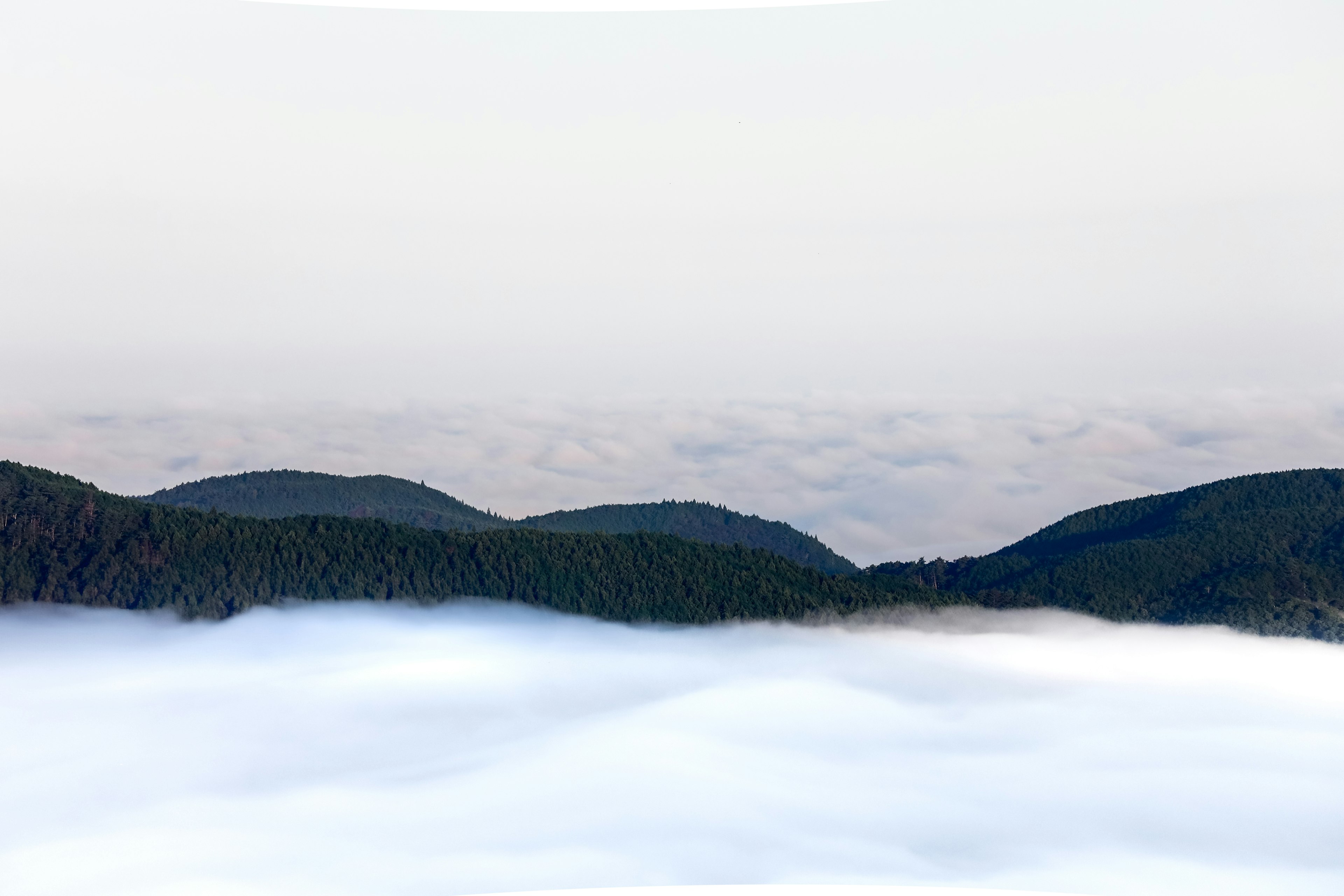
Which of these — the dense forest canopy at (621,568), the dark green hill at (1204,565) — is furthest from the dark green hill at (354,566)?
the dark green hill at (1204,565)

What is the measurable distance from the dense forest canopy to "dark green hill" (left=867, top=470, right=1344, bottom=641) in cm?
23

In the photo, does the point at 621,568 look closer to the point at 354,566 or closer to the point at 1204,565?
the point at 354,566

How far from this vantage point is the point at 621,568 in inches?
5162

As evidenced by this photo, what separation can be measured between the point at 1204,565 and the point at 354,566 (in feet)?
292

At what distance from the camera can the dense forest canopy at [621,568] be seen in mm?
118438

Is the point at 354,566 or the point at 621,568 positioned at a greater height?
the point at 621,568

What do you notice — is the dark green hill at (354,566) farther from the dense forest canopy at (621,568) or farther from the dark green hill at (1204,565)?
the dark green hill at (1204,565)

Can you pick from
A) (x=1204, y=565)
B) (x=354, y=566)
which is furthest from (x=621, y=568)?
(x=1204, y=565)

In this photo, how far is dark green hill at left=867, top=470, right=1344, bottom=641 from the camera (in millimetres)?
144875

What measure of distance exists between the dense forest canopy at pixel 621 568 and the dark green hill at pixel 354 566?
5.8 inches

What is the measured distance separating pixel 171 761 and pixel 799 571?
67.2 metres

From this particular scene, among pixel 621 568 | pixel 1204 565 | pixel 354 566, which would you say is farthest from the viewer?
pixel 1204 565

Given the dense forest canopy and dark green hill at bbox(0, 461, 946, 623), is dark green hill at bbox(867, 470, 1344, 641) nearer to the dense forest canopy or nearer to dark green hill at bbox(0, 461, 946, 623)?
the dense forest canopy

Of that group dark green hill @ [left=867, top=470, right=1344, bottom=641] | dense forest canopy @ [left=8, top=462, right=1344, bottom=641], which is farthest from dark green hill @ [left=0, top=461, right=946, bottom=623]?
dark green hill @ [left=867, top=470, right=1344, bottom=641]
